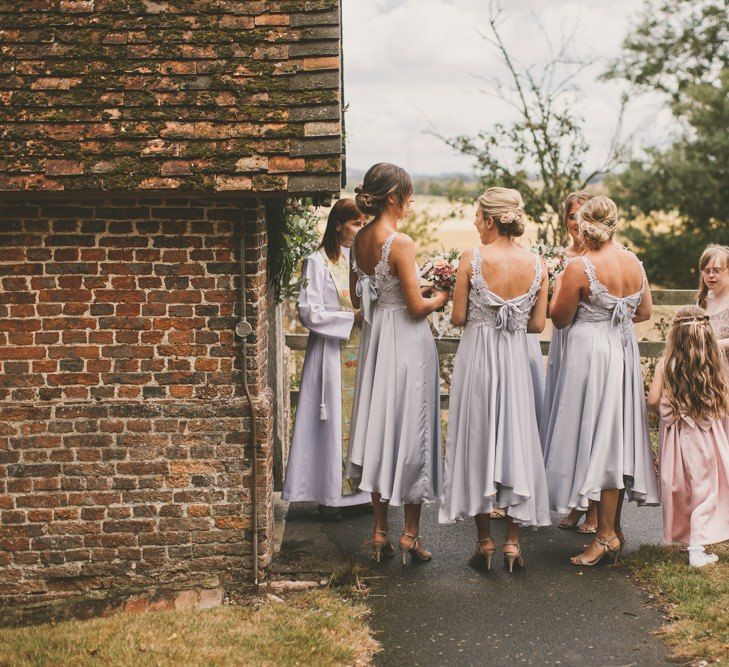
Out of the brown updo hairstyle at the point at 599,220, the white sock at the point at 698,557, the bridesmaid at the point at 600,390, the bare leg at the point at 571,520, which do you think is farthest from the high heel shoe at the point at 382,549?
the brown updo hairstyle at the point at 599,220

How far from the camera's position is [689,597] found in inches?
223

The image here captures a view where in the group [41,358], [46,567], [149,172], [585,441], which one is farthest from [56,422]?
[585,441]

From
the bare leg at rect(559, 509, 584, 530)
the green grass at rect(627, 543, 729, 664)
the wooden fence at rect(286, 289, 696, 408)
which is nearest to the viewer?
the green grass at rect(627, 543, 729, 664)

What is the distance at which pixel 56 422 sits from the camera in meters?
5.83

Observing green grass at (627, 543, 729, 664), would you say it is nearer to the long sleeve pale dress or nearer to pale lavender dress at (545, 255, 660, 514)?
pale lavender dress at (545, 255, 660, 514)

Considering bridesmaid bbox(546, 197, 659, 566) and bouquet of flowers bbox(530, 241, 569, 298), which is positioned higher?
bouquet of flowers bbox(530, 241, 569, 298)

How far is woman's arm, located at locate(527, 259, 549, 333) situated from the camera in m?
6.07

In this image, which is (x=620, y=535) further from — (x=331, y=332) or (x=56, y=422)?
(x=56, y=422)

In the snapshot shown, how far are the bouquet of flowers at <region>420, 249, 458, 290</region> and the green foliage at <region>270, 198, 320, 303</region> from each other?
Result: 108 centimetres

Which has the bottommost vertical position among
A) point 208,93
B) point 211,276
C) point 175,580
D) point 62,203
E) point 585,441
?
point 175,580

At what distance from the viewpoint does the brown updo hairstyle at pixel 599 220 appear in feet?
19.9

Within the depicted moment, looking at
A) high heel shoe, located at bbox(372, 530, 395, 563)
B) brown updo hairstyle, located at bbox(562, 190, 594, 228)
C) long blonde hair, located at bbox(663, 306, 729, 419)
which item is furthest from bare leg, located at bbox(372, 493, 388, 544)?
brown updo hairstyle, located at bbox(562, 190, 594, 228)

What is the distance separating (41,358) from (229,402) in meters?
1.24

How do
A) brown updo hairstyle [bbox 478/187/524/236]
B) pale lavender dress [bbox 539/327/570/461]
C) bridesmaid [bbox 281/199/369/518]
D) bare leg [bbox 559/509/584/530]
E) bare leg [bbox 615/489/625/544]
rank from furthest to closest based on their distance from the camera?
bare leg [bbox 559/509/584/530] < bridesmaid [bbox 281/199/369/518] < pale lavender dress [bbox 539/327/570/461] < bare leg [bbox 615/489/625/544] < brown updo hairstyle [bbox 478/187/524/236]
